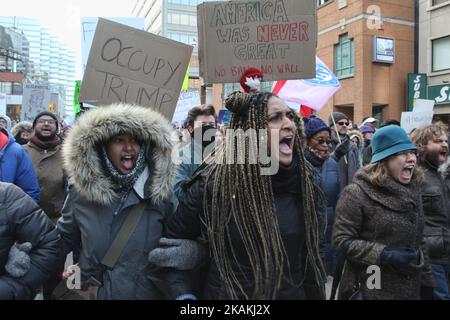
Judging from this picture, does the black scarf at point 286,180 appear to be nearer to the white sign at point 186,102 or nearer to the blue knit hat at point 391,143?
the blue knit hat at point 391,143

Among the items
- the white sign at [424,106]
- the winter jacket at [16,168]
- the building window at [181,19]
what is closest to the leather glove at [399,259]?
the winter jacket at [16,168]

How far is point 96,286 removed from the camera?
2355mm

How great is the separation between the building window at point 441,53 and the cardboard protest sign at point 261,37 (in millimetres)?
19785

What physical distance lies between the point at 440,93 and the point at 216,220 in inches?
808

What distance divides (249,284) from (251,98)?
3.08ft

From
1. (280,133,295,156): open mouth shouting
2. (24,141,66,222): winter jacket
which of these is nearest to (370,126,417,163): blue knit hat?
(280,133,295,156): open mouth shouting

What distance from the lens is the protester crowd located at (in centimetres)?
223

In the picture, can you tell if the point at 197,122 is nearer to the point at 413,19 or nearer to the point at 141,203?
the point at 141,203

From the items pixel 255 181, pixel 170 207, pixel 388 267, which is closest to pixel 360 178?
pixel 388 267

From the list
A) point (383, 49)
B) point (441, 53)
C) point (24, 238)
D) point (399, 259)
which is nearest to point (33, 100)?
point (24, 238)

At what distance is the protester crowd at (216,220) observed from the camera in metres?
2.23

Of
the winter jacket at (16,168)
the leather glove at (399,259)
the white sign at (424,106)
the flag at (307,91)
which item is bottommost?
the leather glove at (399,259)

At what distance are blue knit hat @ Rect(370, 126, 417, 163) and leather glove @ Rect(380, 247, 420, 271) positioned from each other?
646 millimetres

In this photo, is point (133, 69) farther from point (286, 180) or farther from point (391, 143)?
point (391, 143)
